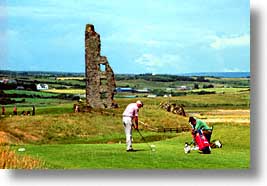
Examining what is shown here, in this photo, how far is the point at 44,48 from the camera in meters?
8.33

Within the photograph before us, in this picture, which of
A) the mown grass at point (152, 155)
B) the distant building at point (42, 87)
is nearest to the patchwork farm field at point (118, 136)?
the mown grass at point (152, 155)

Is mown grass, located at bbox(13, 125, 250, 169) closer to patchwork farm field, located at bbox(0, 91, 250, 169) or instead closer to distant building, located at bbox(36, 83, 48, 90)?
patchwork farm field, located at bbox(0, 91, 250, 169)

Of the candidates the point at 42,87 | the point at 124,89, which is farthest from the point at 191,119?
the point at 42,87

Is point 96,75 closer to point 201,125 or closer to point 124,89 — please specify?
point 124,89

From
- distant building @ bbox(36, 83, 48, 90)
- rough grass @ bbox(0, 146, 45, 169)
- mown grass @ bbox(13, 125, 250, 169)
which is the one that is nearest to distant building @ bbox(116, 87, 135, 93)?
mown grass @ bbox(13, 125, 250, 169)

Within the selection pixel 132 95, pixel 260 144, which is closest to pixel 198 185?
pixel 260 144

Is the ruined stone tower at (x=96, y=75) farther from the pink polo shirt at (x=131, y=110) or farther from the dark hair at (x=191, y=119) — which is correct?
the dark hair at (x=191, y=119)

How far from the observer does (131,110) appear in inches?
327

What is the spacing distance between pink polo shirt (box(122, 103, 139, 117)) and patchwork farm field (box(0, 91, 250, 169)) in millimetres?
57

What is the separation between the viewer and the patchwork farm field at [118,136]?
795 cm

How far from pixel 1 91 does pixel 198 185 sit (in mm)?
2310

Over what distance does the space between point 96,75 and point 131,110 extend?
54cm

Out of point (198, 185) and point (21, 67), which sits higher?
point (21, 67)

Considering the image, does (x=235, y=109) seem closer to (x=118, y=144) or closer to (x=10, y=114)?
(x=118, y=144)
